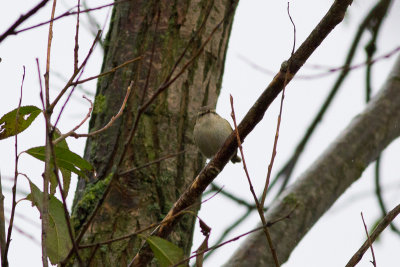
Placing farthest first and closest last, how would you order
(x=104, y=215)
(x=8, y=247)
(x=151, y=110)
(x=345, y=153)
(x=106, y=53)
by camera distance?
(x=345, y=153) < (x=106, y=53) < (x=151, y=110) < (x=104, y=215) < (x=8, y=247)

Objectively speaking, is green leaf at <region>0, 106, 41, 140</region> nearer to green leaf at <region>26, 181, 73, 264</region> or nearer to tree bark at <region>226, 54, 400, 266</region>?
green leaf at <region>26, 181, 73, 264</region>

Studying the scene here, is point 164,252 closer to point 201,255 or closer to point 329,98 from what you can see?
point 201,255

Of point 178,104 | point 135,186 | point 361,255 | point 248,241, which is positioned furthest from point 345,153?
point 361,255

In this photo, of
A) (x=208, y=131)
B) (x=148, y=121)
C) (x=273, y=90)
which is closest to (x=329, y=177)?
(x=208, y=131)

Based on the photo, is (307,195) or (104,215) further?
(307,195)

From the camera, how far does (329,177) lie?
3701 mm

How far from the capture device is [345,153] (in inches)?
151

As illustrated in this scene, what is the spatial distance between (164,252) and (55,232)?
1.17ft

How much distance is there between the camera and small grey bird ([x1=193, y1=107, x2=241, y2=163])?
3.38 meters

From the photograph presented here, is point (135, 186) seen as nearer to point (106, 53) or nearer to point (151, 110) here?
point (151, 110)

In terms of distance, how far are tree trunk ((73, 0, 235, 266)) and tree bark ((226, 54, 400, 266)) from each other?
0.45m

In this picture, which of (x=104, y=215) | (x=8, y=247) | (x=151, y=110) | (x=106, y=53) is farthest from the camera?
(x=106, y=53)

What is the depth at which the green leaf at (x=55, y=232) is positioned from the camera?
1831 mm

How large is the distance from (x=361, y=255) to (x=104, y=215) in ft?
5.15
